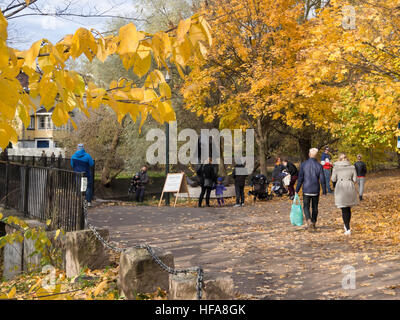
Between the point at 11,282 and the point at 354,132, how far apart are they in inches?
933

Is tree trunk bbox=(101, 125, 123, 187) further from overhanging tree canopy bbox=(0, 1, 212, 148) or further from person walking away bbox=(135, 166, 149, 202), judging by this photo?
overhanging tree canopy bbox=(0, 1, 212, 148)

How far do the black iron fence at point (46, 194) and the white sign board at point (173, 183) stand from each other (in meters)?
6.91

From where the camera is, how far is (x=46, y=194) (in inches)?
351

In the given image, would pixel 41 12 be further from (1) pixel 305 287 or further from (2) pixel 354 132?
(2) pixel 354 132

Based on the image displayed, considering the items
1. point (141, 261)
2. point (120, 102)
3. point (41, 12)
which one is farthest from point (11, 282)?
point (120, 102)

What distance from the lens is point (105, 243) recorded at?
611 cm

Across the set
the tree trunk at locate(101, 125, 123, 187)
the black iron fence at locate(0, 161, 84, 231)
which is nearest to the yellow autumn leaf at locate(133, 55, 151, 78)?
the black iron fence at locate(0, 161, 84, 231)

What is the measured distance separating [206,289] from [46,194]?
245 inches

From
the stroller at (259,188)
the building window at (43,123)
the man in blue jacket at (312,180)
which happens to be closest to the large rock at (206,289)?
the man in blue jacket at (312,180)

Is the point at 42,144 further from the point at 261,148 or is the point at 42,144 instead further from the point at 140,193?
the point at 261,148

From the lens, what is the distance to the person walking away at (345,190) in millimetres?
10000

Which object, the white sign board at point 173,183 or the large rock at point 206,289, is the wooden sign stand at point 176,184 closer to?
the white sign board at point 173,183

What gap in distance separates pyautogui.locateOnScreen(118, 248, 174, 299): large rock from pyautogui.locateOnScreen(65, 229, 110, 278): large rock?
1275 millimetres

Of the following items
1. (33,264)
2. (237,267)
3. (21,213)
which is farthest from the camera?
(21,213)
